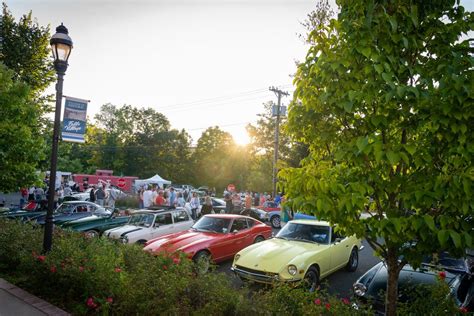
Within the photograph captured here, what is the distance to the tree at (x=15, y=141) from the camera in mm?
8891

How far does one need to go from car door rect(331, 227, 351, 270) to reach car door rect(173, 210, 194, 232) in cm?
511

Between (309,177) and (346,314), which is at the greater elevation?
(309,177)

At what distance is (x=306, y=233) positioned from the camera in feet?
27.0

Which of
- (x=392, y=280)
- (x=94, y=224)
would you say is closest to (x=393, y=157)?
(x=392, y=280)

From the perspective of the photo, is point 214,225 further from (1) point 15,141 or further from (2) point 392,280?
(2) point 392,280

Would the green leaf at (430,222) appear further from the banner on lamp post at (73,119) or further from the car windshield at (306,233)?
the banner on lamp post at (73,119)

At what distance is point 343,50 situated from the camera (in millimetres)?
3188

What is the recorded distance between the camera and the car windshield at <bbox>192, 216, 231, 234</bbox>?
9.25 meters

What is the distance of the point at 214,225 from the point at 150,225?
2.24 metres

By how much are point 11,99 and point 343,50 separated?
378 inches

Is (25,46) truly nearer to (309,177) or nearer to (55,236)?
(55,236)

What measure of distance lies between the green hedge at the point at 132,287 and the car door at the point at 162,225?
351 centimetres

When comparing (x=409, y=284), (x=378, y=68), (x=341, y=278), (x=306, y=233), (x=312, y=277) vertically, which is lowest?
(x=341, y=278)

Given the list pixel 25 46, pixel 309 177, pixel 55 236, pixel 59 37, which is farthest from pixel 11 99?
pixel 25 46
